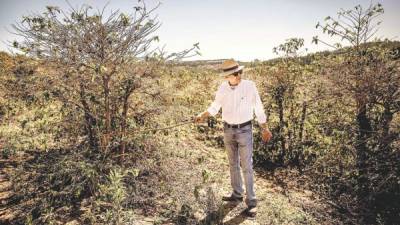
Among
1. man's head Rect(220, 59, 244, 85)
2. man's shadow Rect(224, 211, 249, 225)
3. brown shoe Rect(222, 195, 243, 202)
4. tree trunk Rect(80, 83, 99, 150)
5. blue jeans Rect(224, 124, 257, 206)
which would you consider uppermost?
man's head Rect(220, 59, 244, 85)

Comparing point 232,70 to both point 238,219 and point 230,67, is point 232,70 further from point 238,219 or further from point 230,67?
point 238,219

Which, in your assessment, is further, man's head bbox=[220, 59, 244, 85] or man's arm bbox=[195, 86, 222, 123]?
man's arm bbox=[195, 86, 222, 123]

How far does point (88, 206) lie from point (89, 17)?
2.44 metres

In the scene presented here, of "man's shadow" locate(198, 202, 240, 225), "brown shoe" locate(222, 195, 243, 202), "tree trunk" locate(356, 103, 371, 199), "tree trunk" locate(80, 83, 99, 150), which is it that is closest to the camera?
"man's shadow" locate(198, 202, 240, 225)

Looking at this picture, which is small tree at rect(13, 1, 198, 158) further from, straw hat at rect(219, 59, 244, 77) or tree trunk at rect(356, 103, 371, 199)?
tree trunk at rect(356, 103, 371, 199)

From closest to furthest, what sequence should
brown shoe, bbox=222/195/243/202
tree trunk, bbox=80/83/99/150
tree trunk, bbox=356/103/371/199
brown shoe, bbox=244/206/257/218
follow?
brown shoe, bbox=244/206/257/218
brown shoe, bbox=222/195/243/202
tree trunk, bbox=80/83/99/150
tree trunk, bbox=356/103/371/199

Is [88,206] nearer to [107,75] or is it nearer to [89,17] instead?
[107,75]

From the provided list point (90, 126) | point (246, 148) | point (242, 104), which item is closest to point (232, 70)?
point (242, 104)

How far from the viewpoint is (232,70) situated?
390 centimetres

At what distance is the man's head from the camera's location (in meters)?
3.89

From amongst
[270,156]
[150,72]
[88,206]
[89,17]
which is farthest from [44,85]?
[270,156]

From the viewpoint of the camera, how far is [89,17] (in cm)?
382

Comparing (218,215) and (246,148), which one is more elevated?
(246,148)

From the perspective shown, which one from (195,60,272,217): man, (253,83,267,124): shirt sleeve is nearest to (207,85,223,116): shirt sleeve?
(195,60,272,217): man
